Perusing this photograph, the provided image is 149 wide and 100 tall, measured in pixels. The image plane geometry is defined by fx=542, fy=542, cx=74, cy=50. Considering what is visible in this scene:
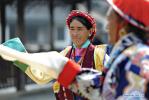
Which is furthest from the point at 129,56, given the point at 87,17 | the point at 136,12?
the point at 87,17

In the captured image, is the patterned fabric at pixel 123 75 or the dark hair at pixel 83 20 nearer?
the patterned fabric at pixel 123 75

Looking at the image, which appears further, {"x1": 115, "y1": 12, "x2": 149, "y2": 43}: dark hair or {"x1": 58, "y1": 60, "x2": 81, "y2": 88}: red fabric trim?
{"x1": 58, "y1": 60, "x2": 81, "y2": 88}: red fabric trim

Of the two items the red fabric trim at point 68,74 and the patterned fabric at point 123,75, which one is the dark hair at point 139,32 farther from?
the red fabric trim at point 68,74

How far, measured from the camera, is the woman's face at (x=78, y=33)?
403 centimetres

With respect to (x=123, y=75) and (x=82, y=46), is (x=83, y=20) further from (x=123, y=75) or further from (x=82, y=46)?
(x=123, y=75)

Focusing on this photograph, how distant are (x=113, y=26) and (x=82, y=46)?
1538mm

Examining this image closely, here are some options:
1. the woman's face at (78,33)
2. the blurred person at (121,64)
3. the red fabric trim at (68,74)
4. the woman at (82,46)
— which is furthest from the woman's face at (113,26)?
the woman's face at (78,33)

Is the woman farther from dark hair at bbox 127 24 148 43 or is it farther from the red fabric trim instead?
dark hair at bbox 127 24 148 43

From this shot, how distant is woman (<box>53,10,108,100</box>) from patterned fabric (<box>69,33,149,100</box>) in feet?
4.37

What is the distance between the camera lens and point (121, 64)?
2.37 metres

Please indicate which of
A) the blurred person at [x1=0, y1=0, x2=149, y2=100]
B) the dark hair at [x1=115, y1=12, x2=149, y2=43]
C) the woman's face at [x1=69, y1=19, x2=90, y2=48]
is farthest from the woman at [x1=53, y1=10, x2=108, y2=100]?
the dark hair at [x1=115, y1=12, x2=149, y2=43]

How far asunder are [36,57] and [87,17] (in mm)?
1408

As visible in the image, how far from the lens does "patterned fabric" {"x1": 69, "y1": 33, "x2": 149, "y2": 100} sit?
7.59ft

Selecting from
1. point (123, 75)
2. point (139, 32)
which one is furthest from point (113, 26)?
point (123, 75)
